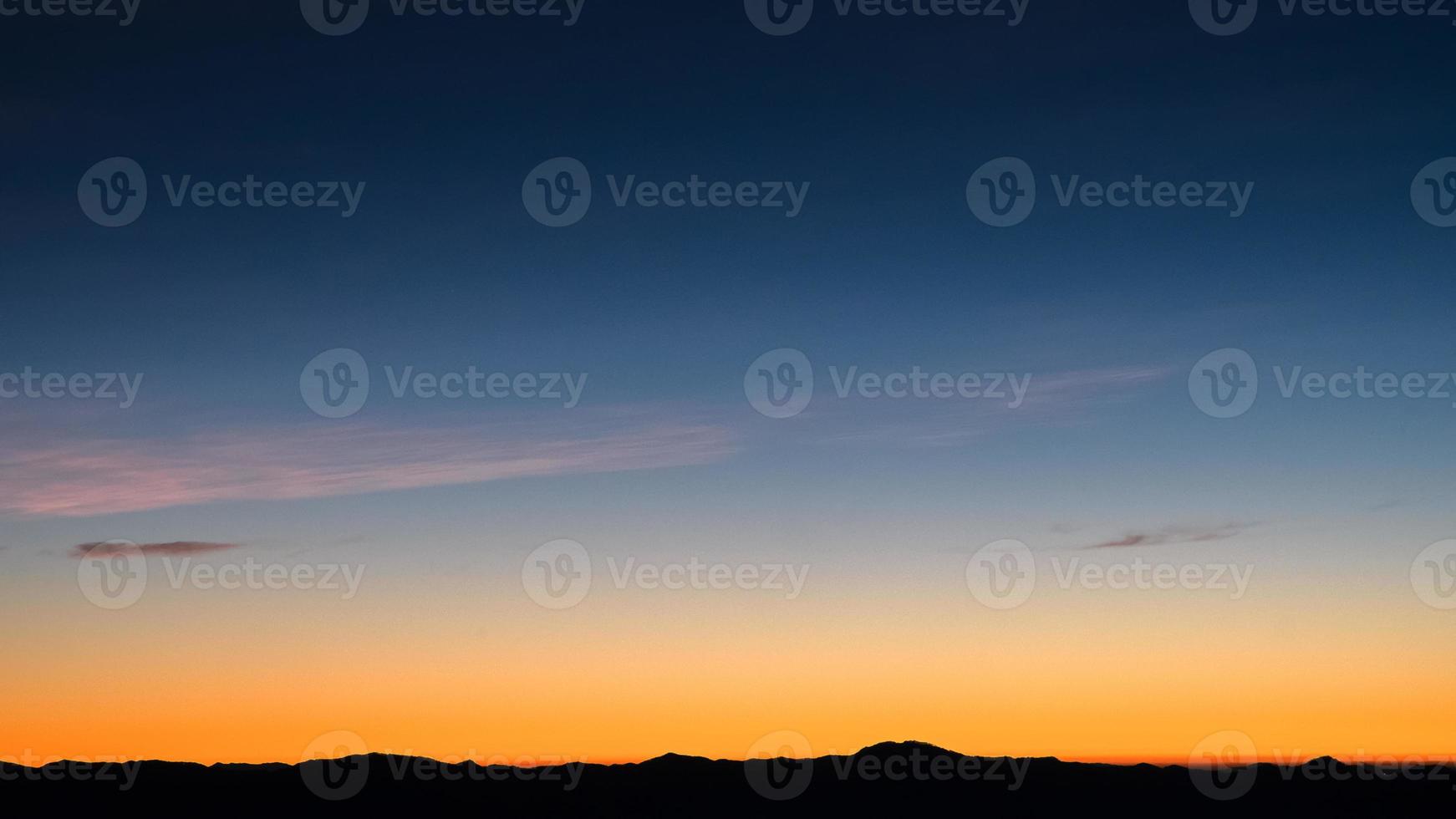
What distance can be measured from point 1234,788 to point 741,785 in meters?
45.3

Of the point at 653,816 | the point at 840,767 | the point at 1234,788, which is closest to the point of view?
the point at 653,816

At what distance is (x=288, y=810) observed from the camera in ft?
346

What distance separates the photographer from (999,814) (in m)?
112

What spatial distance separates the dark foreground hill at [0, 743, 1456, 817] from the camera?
358ft

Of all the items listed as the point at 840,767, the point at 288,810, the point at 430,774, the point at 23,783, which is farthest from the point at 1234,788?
the point at 23,783

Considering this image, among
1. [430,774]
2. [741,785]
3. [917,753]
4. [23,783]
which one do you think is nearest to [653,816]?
[741,785]

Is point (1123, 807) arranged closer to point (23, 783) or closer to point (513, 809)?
point (513, 809)

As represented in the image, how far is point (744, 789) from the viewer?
394ft

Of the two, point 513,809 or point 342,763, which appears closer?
point 513,809

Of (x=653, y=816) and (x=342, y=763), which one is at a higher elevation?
(x=342, y=763)

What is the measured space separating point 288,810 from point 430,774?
19.8m

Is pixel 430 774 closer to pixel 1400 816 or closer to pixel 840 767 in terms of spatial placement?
pixel 840 767

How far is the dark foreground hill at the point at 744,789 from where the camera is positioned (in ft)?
358

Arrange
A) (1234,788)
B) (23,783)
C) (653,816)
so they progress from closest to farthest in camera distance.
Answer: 1. (23,783)
2. (653,816)
3. (1234,788)
